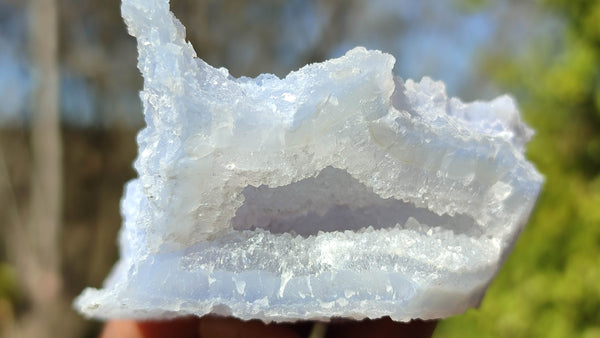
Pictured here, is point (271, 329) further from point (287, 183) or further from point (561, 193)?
point (561, 193)

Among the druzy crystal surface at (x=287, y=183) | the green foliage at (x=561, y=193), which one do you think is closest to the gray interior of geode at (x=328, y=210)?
the druzy crystal surface at (x=287, y=183)

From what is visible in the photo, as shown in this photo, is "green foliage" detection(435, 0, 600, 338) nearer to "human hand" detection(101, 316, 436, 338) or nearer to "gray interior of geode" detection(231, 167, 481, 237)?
"human hand" detection(101, 316, 436, 338)

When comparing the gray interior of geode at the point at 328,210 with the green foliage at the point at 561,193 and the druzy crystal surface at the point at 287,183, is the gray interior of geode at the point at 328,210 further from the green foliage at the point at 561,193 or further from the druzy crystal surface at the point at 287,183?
the green foliage at the point at 561,193

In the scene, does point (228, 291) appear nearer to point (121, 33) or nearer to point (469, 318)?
point (469, 318)

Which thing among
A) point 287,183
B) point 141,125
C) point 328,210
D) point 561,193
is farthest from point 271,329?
point 141,125

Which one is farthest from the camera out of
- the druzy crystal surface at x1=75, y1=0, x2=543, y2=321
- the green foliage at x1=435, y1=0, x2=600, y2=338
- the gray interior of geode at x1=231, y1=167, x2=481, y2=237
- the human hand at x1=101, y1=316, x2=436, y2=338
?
the green foliage at x1=435, y1=0, x2=600, y2=338

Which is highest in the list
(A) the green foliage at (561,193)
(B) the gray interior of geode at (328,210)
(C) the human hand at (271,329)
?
(A) the green foliage at (561,193)

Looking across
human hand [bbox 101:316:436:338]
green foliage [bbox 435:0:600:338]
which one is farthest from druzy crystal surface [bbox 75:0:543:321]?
green foliage [bbox 435:0:600:338]
